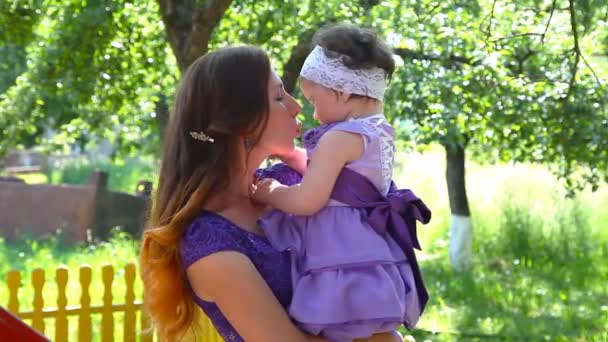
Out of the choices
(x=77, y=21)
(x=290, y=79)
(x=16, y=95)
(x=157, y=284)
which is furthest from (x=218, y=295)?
(x=16, y=95)

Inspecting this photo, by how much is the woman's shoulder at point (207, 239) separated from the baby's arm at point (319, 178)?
124 millimetres

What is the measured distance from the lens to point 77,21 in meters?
8.09

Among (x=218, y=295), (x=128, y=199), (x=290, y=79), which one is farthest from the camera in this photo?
(x=128, y=199)

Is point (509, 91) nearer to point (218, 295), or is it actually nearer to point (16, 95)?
point (16, 95)

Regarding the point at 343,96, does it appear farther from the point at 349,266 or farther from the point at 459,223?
the point at 459,223

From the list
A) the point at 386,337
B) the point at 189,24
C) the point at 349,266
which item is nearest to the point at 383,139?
the point at 349,266

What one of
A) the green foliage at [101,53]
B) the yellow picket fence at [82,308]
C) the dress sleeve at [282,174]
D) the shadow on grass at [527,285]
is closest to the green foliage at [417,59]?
the green foliage at [101,53]

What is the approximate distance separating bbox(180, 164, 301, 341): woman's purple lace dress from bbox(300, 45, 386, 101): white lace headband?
1.21 feet

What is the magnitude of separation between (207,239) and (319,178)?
258 millimetres

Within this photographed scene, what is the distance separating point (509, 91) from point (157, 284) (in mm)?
6564

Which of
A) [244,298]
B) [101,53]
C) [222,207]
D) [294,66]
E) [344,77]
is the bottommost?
[101,53]

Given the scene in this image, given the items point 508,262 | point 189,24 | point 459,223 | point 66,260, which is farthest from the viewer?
point 508,262

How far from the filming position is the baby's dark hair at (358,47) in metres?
2.35

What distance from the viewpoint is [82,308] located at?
6.68 m
